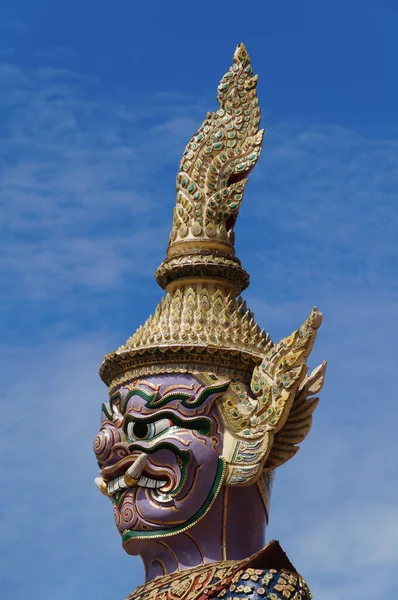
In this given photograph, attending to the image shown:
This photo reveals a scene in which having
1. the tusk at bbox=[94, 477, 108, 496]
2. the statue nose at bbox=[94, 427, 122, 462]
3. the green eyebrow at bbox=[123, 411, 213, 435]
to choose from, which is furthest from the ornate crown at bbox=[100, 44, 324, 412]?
the tusk at bbox=[94, 477, 108, 496]

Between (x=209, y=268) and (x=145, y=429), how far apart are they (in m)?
1.98

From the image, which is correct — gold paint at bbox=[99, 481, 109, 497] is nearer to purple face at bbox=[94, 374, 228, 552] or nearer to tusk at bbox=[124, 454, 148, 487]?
purple face at bbox=[94, 374, 228, 552]

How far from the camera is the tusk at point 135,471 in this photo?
19.0 meters

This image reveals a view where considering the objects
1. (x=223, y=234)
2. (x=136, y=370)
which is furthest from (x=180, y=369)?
(x=223, y=234)

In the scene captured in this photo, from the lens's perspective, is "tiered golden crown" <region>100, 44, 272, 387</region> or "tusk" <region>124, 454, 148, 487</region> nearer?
"tusk" <region>124, 454, 148, 487</region>

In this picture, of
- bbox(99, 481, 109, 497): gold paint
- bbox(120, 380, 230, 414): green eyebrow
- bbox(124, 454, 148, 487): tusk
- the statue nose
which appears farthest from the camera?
bbox(99, 481, 109, 497): gold paint

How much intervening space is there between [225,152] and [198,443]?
3.54m

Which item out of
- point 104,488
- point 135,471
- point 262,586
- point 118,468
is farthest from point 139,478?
point 262,586

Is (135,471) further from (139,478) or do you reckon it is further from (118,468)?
(118,468)

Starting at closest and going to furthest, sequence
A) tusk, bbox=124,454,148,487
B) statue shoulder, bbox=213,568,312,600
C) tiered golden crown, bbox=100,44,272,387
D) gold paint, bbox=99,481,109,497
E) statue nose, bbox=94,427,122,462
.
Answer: statue shoulder, bbox=213,568,312,600
tusk, bbox=124,454,148,487
statue nose, bbox=94,427,122,462
tiered golden crown, bbox=100,44,272,387
gold paint, bbox=99,481,109,497

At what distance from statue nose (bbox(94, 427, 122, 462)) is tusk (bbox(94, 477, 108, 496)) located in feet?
1.05

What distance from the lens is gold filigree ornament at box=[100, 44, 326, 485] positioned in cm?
1906

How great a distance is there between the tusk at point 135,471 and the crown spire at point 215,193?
221 centimetres

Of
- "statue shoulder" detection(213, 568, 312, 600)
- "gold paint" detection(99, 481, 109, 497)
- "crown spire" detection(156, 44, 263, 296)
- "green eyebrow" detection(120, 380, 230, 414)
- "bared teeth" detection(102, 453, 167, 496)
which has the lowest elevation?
"statue shoulder" detection(213, 568, 312, 600)
